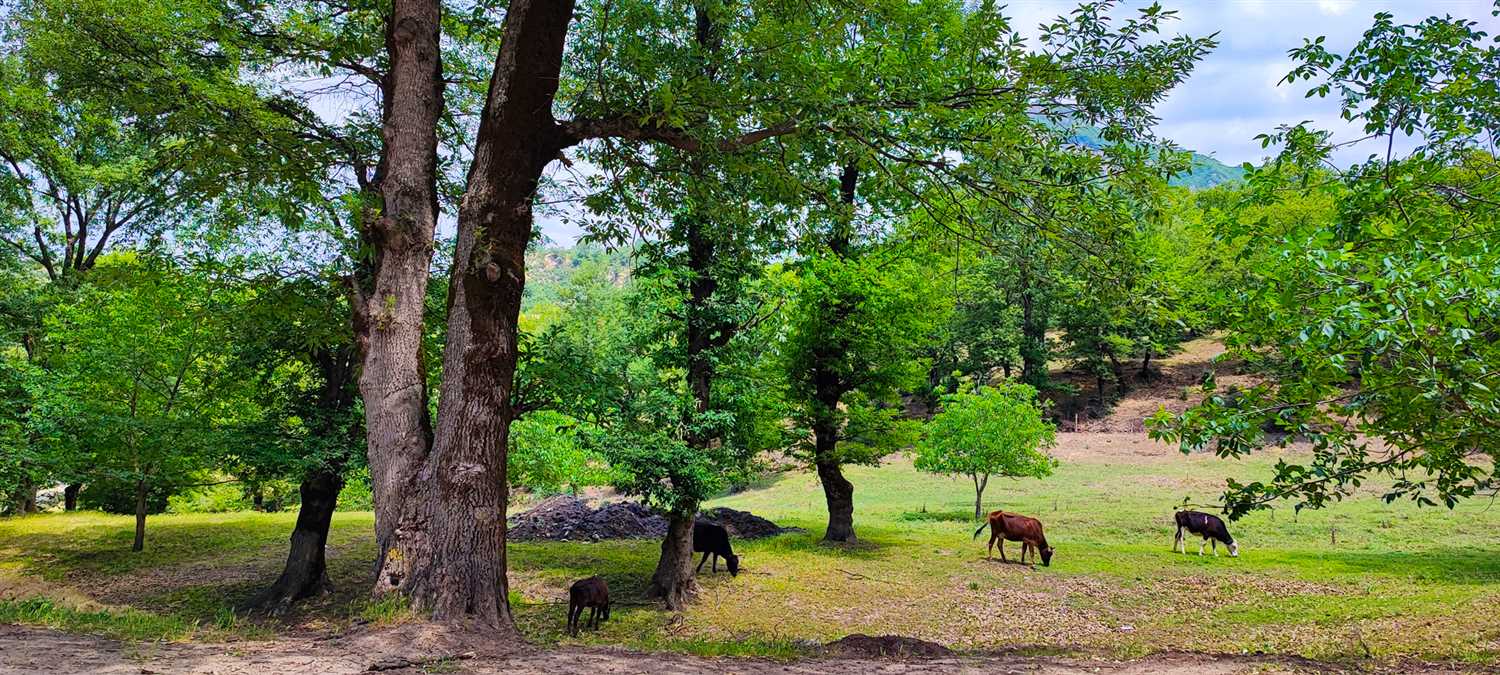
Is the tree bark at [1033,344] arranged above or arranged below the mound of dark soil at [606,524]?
above

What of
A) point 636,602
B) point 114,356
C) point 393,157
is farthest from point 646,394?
point 114,356

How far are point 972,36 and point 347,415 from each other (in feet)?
41.8

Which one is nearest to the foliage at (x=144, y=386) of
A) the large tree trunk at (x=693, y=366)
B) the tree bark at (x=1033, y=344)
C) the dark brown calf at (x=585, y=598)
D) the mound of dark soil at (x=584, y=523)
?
the dark brown calf at (x=585, y=598)

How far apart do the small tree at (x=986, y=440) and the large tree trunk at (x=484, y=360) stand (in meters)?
20.7

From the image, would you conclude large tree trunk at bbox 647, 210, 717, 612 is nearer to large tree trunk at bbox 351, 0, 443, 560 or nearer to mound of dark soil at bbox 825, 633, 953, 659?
mound of dark soil at bbox 825, 633, 953, 659

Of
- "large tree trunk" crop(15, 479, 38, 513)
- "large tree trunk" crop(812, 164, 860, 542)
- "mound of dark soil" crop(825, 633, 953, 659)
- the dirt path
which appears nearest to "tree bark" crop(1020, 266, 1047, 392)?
"large tree trunk" crop(812, 164, 860, 542)

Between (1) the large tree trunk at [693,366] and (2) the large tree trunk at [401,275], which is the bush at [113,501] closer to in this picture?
(1) the large tree trunk at [693,366]

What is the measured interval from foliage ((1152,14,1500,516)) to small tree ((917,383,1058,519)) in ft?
59.2

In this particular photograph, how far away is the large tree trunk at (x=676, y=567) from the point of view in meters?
14.7

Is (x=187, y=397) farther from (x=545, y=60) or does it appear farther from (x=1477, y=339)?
(x=1477, y=339)

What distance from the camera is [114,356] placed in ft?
54.4

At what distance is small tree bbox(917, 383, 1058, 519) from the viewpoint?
26.2 meters

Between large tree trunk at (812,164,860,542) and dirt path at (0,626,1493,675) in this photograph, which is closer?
dirt path at (0,626,1493,675)

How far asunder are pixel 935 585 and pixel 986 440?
35.6 feet
